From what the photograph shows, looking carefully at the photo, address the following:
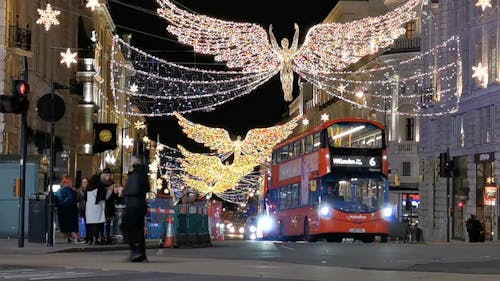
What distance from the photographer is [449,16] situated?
54.4 m

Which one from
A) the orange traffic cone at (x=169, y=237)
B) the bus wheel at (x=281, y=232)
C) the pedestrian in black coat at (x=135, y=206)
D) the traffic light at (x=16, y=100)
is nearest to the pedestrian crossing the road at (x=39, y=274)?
the pedestrian in black coat at (x=135, y=206)

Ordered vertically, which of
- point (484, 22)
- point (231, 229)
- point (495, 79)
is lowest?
point (231, 229)

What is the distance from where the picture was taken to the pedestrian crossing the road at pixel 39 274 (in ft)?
45.0

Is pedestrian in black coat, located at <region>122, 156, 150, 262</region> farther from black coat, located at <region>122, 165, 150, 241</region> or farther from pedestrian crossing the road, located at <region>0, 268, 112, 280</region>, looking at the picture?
pedestrian crossing the road, located at <region>0, 268, 112, 280</region>

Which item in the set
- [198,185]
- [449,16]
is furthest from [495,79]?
[198,185]

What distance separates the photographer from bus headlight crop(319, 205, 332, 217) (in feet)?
112

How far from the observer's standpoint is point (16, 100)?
2047 centimetres

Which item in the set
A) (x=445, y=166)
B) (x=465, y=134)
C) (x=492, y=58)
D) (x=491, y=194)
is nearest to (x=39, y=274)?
(x=445, y=166)

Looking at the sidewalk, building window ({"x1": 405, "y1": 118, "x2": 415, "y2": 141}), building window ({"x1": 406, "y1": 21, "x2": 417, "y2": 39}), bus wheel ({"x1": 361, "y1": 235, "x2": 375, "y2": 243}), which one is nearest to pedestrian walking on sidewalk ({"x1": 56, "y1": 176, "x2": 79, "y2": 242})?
the sidewalk

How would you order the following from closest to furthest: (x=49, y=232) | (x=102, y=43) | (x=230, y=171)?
(x=49, y=232)
(x=230, y=171)
(x=102, y=43)

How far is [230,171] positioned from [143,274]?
2261 inches

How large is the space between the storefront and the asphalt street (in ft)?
76.0

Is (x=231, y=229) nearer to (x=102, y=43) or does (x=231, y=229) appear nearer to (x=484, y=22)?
(x=102, y=43)

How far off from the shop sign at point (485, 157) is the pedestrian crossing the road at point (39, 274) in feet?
112
